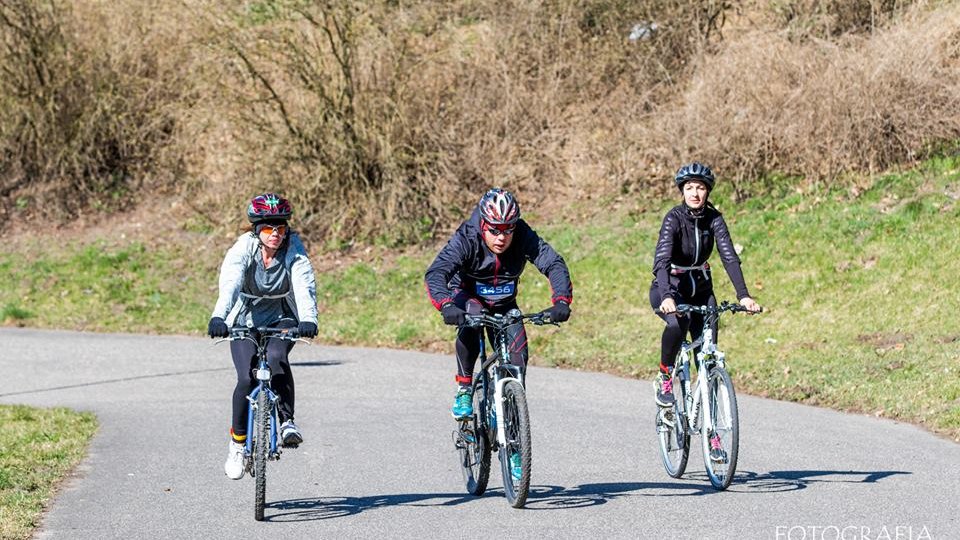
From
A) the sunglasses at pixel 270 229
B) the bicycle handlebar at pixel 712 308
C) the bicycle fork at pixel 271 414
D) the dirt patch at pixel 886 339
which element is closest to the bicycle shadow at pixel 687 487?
the bicycle handlebar at pixel 712 308

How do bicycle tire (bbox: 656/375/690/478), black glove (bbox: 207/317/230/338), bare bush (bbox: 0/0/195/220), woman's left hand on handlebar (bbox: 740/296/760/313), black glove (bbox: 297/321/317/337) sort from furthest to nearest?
bare bush (bbox: 0/0/195/220), bicycle tire (bbox: 656/375/690/478), woman's left hand on handlebar (bbox: 740/296/760/313), black glove (bbox: 297/321/317/337), black glove (bbox: 207/317/230/338)

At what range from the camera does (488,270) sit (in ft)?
27.2

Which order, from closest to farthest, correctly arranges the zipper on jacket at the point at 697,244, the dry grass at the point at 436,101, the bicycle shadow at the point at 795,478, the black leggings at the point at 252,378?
the black leggings at the point at 252,378 → the bicycle shadow at the point at 795,478 → the zipper on jacket at the point at 697,244 → the dry grass at the point at 436,101

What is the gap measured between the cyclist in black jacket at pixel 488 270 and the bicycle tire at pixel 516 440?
0.33 meters

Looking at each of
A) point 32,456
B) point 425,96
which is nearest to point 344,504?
point 32,456

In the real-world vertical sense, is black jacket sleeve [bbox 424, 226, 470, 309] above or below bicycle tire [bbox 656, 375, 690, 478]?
above

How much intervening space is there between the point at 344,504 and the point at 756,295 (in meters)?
10.5

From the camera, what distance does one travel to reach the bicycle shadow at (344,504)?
807 cm

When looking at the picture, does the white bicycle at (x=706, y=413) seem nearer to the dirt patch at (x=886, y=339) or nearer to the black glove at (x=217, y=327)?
the black glove at (x=217, y=327)

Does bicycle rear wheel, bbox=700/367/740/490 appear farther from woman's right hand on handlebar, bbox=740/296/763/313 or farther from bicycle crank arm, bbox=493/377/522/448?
bicycle crank arm, bbox=493/377/522/448

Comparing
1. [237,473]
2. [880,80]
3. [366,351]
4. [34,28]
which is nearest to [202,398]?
[366,351]

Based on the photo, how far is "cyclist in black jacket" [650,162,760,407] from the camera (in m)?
9.08

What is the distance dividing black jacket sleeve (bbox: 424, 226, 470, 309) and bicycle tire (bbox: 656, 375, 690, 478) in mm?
1868

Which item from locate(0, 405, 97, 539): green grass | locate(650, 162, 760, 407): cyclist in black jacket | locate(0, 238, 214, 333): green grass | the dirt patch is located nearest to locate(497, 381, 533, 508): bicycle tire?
locate(650, 162, 760, 407): cyclist in black jacket
